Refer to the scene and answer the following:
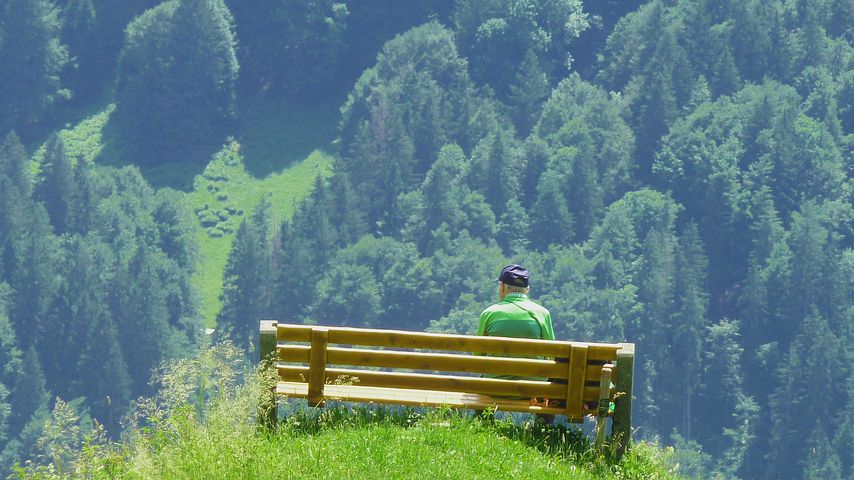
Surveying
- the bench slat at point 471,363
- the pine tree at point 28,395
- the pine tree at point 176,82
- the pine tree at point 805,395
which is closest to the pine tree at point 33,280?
the pine tree at point 28,395

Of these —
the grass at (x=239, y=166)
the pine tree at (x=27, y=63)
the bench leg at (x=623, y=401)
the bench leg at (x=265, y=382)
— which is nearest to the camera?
the bench leg at (x=265, y=382)

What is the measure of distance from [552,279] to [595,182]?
1479cm

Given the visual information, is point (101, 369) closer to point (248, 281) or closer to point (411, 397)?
point (248, 281)

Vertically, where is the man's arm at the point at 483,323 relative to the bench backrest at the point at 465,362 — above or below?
above

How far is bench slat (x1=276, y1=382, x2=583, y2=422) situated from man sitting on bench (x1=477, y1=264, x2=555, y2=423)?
0.51m

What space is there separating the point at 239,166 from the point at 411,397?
466 ft

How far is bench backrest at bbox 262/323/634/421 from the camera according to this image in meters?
12.8

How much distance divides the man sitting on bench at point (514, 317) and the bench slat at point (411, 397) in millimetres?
506

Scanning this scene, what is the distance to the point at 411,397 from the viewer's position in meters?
13.1

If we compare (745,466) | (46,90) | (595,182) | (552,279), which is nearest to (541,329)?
(745,466)

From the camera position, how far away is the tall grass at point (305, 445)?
462 inches

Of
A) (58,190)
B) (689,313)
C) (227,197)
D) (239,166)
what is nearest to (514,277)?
(689,313)

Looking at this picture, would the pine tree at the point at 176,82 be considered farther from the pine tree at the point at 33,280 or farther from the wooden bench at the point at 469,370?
the wooden bench at the point at 469,370

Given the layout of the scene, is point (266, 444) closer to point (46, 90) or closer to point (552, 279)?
point (552, 279)
